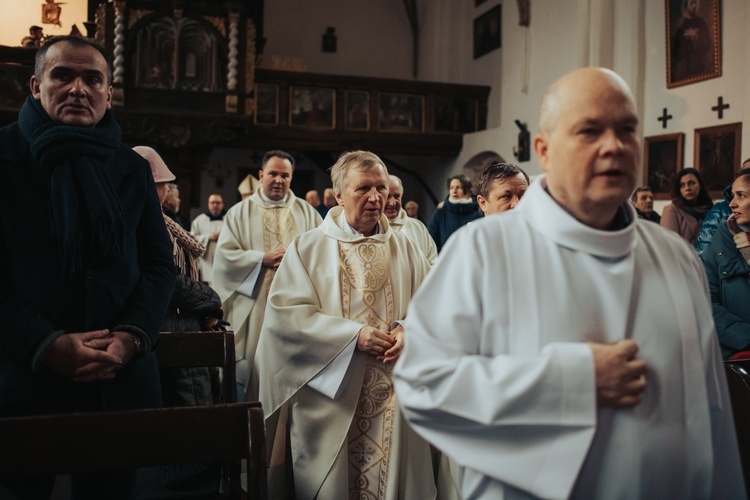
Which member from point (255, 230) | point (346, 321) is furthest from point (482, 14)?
point (346, 321)

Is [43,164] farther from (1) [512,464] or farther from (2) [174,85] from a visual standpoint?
(2) [174,85]

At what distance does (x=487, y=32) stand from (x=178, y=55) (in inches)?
268

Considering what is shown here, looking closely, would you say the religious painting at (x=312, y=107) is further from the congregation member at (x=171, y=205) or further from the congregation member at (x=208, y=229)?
the congregation member at (x=171, y=205)

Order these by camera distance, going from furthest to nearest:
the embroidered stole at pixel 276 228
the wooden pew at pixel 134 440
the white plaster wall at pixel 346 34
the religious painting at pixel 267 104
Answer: the white plaster wall at pixel 346 34, the religious painting at pixel 267 104, the embroidered stole at pixel 276 228, the wooden pew at pixel 134 440

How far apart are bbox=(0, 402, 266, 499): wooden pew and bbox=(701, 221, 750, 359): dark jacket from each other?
2776 millimetres

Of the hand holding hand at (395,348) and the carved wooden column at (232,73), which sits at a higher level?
the carved wooden column at (232,73)

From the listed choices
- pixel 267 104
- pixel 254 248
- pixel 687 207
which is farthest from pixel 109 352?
pixel 267 104

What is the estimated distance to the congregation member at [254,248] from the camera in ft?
17.2

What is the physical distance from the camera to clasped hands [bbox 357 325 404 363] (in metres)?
2.95

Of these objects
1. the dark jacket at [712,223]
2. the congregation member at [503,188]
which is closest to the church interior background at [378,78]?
the dark jacket at [712,223]

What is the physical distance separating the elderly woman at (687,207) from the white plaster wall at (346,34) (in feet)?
39.9

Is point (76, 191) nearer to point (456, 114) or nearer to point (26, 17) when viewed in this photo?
point (456, 114)

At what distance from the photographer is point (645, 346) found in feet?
4.91

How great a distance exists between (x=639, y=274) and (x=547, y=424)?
1.35 feet
